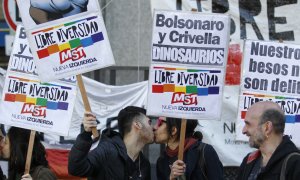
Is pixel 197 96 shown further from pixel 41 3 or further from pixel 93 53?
pixel 41 3

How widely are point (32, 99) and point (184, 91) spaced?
136 centimetres

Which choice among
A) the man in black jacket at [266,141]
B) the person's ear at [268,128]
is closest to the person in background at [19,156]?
the man in black jacket at [266,141]

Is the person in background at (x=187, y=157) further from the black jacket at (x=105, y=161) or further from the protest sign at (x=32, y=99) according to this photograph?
the protest sign at (x=32, y=99)

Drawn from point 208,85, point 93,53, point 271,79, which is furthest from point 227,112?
point 93,53

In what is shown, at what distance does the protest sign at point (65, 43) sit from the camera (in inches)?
220

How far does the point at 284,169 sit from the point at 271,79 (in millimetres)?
2210

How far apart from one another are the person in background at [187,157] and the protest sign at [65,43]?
846 mm

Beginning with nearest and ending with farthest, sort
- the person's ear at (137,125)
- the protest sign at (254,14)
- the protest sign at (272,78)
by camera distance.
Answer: the person's ear at (137,125), the protest sign at (272,78), the protest sign at (254,14)

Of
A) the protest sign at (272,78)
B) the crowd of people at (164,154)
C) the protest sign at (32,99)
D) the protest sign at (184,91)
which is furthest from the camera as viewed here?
the protest sign at (272,78)

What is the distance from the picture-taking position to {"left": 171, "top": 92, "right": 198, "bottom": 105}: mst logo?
5879 millimetres

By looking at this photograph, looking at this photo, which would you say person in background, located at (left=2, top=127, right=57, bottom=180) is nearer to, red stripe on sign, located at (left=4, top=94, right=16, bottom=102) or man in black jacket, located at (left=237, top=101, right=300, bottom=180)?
red stripe on sign, located at (left=4, top=94, right=16, bottom=102)

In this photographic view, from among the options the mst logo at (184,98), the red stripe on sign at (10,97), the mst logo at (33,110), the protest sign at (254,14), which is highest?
the protest sign at (254,14)

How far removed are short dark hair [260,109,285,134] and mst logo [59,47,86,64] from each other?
153 centimetres

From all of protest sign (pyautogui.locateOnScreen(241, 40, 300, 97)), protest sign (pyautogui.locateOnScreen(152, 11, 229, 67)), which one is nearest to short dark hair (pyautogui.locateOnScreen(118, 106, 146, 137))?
protest sign (pyautogui.locateOnScreen(152, 11, 229, 67))
